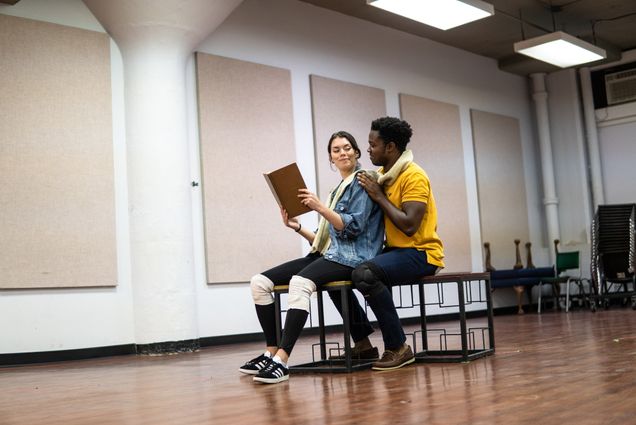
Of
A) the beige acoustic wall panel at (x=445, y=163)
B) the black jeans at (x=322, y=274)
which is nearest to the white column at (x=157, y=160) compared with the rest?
the black jeans at (x=322, y=274)

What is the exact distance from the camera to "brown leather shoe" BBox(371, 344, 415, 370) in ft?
11.9

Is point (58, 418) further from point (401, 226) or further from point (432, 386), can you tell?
point (401, 226)

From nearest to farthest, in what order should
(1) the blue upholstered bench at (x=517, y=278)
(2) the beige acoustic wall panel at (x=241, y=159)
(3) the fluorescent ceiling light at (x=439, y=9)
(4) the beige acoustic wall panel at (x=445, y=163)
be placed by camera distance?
(2) the beige acoustic wall panel at (x=241, y=159), (3) the fluorescent ceiling light at (x=439, y=9), (4) the beige acoustic wall panel at (x=445, y=163), (1) the blue upholstered bench at (x=517, y=278)

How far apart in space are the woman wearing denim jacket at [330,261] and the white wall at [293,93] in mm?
2586

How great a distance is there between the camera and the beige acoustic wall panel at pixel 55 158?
5.80m

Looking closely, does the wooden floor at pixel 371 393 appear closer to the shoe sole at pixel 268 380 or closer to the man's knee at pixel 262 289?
the shoe sole at pixel 268 380

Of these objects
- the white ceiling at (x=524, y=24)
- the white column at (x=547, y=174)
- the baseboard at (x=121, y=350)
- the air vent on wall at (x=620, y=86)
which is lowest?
the baseboard at (x=121, y=350)

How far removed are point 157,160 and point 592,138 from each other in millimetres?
7088

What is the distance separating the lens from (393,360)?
144 inches

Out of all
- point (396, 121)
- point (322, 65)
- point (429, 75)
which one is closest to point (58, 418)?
point (396, 121)

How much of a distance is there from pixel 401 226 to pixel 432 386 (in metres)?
0.99

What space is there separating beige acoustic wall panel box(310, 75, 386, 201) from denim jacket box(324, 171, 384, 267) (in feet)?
13.4

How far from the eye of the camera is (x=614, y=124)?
11.0 m

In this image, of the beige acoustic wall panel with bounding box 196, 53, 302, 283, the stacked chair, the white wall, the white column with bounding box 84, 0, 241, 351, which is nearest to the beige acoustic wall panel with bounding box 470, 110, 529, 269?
the white wall
